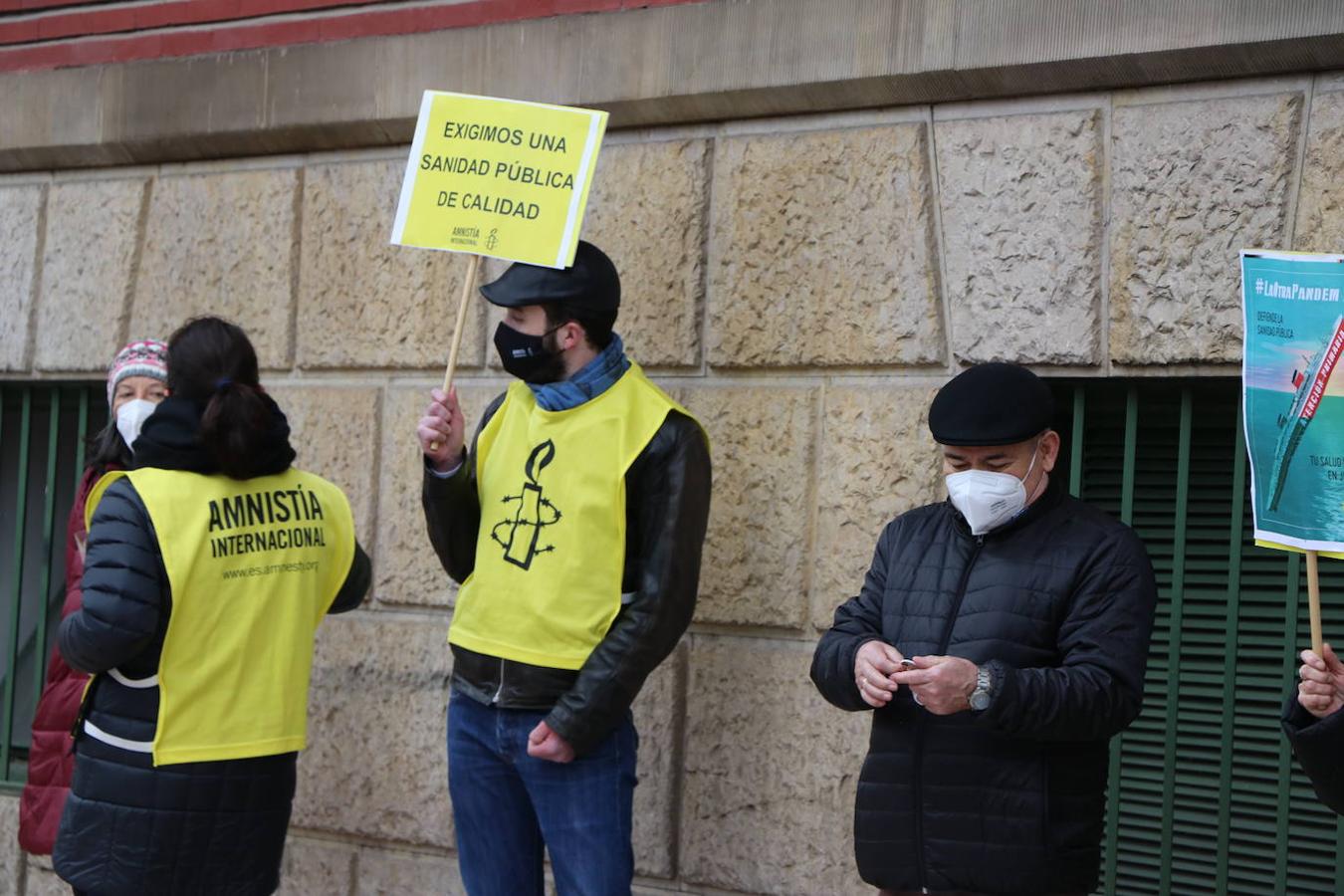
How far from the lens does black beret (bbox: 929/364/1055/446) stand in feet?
11.1

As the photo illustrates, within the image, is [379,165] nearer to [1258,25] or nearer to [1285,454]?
[1258,25]

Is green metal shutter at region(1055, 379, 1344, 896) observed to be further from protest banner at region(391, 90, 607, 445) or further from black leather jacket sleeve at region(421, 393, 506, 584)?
black leather jacket sleeve at region(421, 393, 506, 584)

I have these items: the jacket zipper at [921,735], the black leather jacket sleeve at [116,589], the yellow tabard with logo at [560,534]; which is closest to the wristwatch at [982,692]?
the jacket zipper at [921,735]

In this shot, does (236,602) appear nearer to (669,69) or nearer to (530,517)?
(530,517)

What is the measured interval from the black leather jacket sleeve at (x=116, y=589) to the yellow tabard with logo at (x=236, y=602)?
0.03 metres

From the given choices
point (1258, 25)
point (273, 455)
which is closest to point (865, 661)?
point (273, 455)

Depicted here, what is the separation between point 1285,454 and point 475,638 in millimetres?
1867

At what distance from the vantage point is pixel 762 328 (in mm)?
4797

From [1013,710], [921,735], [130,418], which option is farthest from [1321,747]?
[130,418]

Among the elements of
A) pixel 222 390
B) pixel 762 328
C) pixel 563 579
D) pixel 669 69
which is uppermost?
pixel 669 69

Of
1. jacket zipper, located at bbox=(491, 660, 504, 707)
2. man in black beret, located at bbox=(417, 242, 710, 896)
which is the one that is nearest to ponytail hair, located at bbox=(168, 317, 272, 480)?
man in black beret, located at bbox=(417, 242, 710, 896)

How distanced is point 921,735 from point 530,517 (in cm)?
110

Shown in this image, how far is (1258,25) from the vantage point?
404 cm

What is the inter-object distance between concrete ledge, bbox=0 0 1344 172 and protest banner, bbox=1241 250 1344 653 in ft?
3.79
